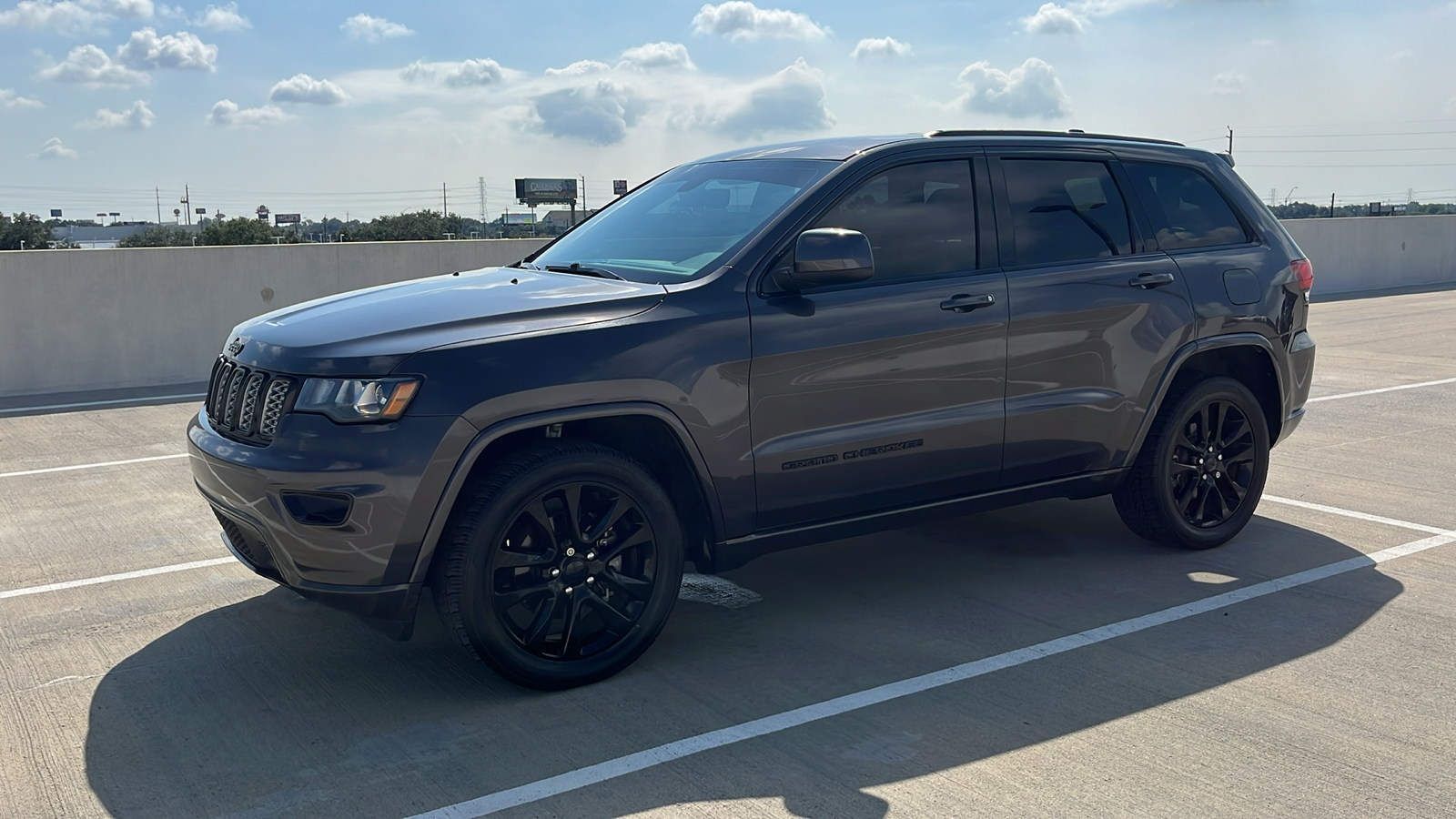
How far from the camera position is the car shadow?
12.2ft

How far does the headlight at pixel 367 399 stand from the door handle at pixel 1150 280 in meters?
3.22

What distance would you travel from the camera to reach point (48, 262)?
41.4ft

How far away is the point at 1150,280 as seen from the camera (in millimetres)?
5645

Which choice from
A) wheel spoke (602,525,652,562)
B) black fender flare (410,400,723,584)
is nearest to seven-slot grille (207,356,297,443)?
black fender flare (410,400,723,584)

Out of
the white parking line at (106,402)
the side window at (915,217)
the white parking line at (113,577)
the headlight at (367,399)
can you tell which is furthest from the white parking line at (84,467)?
the side window at (915,217)

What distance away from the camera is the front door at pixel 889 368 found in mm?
4676

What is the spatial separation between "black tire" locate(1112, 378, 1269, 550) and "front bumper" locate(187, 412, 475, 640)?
10.8 ft

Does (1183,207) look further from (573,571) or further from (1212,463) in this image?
(573,571)

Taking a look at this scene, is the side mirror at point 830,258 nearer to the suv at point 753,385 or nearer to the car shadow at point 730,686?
the suv at point 753,385

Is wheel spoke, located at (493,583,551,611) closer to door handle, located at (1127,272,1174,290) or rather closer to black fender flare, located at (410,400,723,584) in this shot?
black fender flare, located at (410,400,723,584)

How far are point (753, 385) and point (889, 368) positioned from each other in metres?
0.61

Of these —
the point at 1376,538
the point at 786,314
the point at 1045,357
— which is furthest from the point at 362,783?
the point at 1376,538

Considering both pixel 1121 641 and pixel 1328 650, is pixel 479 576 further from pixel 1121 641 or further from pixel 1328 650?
pixel 1328 650

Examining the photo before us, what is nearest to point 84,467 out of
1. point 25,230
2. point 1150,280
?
point 1150,280
